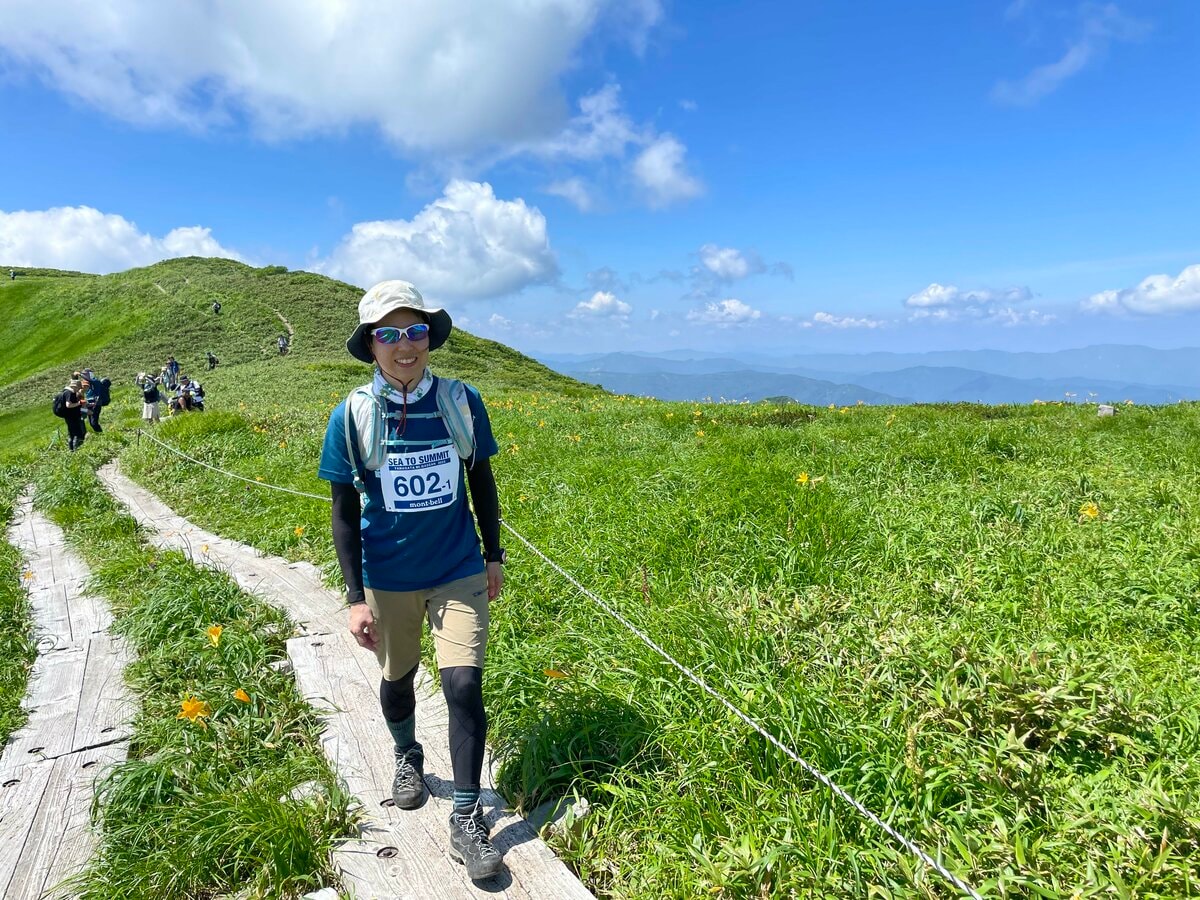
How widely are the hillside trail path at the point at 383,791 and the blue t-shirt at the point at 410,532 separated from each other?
45.1 inches

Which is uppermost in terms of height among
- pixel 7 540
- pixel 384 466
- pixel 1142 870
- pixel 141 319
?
pixel 141 319

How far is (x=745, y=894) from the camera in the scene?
2.53m

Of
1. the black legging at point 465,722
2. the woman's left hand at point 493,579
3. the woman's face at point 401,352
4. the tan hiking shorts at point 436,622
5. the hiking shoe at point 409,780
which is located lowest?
the hiking shoe at point 409,780

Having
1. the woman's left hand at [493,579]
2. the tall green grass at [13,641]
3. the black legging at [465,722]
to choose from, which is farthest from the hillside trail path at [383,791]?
the tall green grass at [13,641]

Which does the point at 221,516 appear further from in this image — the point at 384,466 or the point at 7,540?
the point at 384,466

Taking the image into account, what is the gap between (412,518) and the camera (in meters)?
3.14

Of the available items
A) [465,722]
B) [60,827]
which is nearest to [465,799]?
[465,722]

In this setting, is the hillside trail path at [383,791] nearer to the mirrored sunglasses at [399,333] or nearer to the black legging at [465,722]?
the black legging at [465,722]

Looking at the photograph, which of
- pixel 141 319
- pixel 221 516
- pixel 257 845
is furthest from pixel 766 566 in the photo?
pixel 141 319

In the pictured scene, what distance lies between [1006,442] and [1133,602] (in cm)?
459

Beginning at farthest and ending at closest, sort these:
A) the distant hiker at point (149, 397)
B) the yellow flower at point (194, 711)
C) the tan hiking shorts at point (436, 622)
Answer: the distant hiker at point (149, 397)
the yellow flower at point (194, 711)
the tan hiking shorts at point (436, 622)

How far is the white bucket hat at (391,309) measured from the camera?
2957 mm

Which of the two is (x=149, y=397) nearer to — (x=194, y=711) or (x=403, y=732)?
(x=194, y=711)

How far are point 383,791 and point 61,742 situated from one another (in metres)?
2.29
